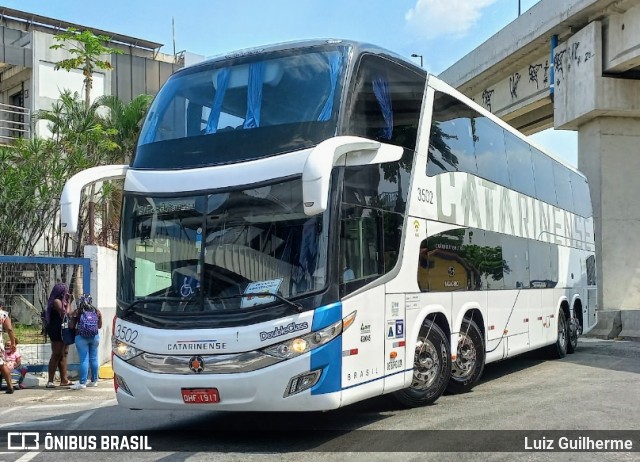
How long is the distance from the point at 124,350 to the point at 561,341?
1072 centimetres

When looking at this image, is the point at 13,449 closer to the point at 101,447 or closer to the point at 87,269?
the point at 101,447

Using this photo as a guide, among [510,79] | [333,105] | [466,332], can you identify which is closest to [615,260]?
[510,79]

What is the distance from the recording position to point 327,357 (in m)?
7.03

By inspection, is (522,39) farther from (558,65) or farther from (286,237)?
(286,237)

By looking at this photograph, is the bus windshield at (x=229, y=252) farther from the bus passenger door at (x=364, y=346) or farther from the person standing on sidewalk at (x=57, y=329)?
the person standing on sidewalk at (x=57, y=329)

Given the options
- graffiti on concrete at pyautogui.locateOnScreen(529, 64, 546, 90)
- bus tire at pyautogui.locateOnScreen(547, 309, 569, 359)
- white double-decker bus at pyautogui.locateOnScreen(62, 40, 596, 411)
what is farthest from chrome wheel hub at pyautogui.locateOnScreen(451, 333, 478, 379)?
graffiti on concrete at pyautogui.locateOnScreen(529, 64, 546, 90)

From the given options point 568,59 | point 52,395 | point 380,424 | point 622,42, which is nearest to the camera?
point 380,424

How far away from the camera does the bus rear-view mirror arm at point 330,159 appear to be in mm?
6406

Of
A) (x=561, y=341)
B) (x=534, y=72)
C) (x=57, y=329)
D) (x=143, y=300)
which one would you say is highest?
(x=534, y=72)

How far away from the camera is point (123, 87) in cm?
3634

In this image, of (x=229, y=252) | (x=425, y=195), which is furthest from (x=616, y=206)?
(x=229, y=252)

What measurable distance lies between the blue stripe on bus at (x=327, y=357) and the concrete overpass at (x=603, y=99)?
16154mm

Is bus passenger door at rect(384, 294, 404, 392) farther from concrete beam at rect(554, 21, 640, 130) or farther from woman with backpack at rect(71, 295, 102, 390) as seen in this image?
concrete beam at rect(554, 21, 640, 130)

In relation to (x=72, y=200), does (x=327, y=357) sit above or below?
below
